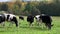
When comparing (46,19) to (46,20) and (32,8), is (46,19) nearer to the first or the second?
(46,20)

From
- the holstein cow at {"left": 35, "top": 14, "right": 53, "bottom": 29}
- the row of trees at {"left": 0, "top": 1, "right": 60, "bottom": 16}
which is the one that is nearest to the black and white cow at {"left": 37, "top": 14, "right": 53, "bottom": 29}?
the holstein cow at {"left": 35, "top": 14, "right": 53, "bottom": 29}

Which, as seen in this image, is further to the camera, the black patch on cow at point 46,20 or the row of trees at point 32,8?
the row of trees at point 32,8

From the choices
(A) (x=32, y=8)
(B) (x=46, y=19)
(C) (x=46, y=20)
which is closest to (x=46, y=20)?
(C) (x=46, y=20)

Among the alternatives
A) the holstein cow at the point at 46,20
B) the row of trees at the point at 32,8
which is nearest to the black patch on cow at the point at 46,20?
the holstein cow at the point at 46,20

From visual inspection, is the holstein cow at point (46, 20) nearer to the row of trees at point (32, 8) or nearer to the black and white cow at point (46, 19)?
the black and white cow at point (46, 19)

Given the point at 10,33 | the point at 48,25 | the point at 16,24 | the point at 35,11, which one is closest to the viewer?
the point at 10,33

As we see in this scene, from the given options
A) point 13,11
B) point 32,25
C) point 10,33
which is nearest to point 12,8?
point 13,11

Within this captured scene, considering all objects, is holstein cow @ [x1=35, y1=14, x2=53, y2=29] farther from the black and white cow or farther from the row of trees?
the row of trees

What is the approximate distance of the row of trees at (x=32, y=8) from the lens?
3705 cm

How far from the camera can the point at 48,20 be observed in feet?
59.1

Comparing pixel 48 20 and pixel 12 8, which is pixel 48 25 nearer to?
pixel 48 20

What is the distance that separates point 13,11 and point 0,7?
7.56 feet

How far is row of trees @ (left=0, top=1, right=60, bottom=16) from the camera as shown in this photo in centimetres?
3705

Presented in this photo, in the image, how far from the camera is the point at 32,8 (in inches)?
1462
